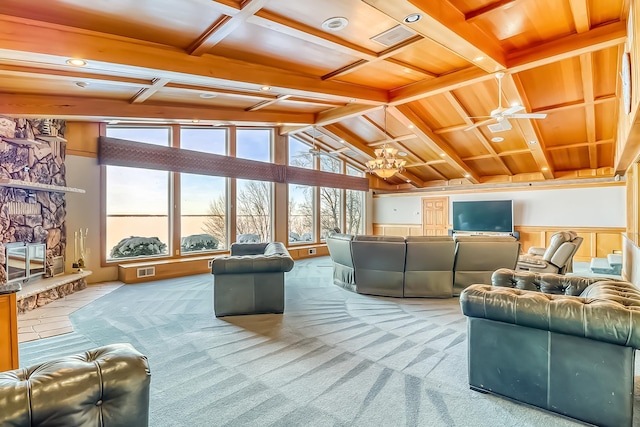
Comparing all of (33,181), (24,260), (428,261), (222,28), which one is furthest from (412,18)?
(24,260)

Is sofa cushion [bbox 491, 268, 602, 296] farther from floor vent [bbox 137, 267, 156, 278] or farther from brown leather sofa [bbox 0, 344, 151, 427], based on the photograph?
floor vent [bbox 137, 267, 156, 278]

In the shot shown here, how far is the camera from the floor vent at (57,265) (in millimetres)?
5195

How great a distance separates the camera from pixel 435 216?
11930mm

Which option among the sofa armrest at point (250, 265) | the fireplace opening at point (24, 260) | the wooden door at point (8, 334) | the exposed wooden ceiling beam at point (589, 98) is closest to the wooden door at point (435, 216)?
the exposed wooden ceiling beam at point (589, 98)

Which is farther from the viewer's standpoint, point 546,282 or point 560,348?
point 546,282

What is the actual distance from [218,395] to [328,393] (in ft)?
2.59

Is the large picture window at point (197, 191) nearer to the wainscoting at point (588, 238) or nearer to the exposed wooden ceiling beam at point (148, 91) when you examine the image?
the exposed wooden ceiling beam at point (148, 91)

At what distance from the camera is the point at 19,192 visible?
4625mm

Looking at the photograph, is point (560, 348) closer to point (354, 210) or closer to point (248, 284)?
point (248, 284)

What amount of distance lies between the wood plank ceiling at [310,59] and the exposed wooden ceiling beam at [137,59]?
0.04 ft

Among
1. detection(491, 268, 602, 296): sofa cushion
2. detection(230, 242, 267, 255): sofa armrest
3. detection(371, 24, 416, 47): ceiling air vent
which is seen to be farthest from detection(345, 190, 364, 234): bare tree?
detection(491, 268, 602, 296): sofa cushion

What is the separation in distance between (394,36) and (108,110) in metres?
4.24

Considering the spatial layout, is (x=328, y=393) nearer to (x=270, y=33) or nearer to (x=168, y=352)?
(x=168, y=352)

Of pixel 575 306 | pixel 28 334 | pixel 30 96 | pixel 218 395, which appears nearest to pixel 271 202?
pixel 30 96
